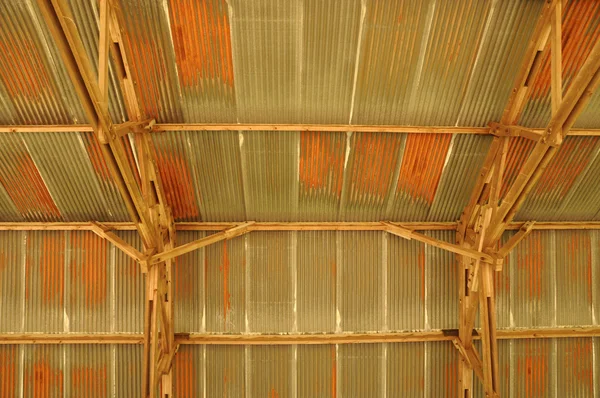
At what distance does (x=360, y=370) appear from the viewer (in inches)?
672

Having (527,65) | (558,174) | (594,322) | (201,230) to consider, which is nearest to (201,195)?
(201,230)

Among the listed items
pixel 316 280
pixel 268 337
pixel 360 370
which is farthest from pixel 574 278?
pixel 268 337

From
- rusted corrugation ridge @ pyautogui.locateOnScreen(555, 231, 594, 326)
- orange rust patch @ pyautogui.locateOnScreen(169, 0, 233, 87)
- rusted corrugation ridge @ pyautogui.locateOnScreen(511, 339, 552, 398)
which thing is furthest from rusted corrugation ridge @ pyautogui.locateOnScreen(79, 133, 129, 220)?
rusted corrugation ridge @ pyautogui.locateOnScreen(555, 231, 594, 326)

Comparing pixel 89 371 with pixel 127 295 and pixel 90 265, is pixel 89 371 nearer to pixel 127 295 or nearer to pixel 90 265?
pixel 127 295

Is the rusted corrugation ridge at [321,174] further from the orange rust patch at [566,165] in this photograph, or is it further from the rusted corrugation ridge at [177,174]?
the orange rust patch at [566,165]

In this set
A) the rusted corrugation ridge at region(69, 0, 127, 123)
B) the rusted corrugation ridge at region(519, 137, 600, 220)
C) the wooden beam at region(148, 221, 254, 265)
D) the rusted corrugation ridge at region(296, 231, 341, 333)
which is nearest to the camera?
the rusted corrugation ridge at region(69, 0, 127, 123)

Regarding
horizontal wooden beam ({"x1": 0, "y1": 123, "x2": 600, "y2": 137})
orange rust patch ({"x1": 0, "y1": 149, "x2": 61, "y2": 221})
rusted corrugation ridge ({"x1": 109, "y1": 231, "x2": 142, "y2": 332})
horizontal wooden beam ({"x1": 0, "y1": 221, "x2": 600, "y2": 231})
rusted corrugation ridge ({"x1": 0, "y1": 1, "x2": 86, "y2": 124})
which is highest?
rusted corrugation ridge ({"x1": 0, "y1": 1, "x2": 86, "y2": 124})

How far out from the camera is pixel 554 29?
11.7 m

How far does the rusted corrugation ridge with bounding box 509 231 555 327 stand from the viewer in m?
17.3

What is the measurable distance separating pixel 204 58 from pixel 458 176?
355 inches

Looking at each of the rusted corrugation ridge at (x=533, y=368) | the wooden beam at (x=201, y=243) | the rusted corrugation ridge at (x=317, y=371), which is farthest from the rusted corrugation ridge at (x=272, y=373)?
the rusted corrugation ridge at (x=533, y=368)

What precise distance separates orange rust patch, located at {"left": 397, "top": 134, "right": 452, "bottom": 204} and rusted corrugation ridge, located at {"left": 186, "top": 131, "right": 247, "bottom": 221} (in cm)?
547

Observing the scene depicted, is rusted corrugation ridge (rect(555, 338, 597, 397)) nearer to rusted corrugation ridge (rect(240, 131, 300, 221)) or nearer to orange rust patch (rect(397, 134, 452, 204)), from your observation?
orange rust patch (rect(397, 134, 452, 204))

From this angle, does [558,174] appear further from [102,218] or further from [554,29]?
[102,218]
